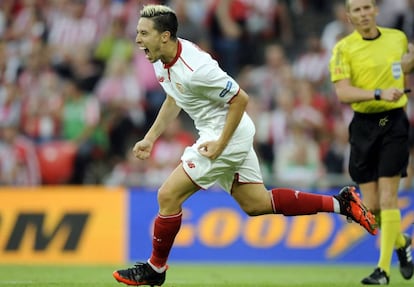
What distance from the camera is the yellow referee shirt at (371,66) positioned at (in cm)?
967

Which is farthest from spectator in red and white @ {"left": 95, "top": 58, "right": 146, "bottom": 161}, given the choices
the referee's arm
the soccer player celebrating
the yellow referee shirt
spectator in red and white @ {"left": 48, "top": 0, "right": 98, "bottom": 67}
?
the soccer player celebrating

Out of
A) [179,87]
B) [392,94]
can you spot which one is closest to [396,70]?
[392,94]

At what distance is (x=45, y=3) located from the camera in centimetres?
1831

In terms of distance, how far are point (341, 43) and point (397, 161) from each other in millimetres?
1271

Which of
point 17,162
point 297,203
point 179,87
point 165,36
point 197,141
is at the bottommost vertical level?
point 17,162

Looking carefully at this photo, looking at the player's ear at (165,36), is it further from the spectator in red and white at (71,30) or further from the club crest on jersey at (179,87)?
the spectator in red and white at (71,30)

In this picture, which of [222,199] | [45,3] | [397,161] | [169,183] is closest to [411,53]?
[397,161]

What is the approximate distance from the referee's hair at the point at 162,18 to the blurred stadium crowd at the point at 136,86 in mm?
6377

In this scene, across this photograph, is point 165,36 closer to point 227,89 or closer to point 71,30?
point 227,89

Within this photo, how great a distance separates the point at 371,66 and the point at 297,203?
1796 mm

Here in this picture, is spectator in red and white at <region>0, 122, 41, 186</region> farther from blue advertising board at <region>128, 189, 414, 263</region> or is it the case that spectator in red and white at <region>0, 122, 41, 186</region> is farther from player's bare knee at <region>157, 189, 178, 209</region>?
player's bare knee at <region>157, 189, 178, 209</region>

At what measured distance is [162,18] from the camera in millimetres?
8203

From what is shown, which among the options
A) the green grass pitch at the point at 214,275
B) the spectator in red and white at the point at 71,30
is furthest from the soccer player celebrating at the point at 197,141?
the spectator in red and white at the point at 71,30

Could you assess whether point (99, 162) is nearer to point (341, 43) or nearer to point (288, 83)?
point (288, 83)
